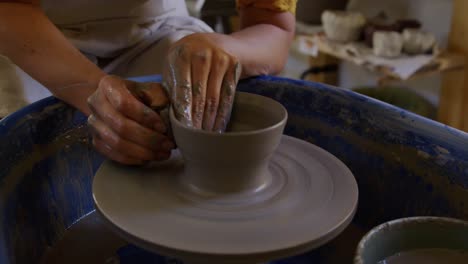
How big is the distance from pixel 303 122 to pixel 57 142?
1.81 ft

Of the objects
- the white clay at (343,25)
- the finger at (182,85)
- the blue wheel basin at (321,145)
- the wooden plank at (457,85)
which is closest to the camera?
the finger at (182,85)

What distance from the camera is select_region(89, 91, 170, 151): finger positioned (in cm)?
89

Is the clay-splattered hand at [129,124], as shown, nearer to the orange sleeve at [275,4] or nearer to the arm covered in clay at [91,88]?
the arm covered in clay at [91,88]

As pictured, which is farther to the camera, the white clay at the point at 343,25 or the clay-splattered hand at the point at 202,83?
the white clay at the point at 343,25

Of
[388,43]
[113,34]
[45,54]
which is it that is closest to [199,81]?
[45,54]

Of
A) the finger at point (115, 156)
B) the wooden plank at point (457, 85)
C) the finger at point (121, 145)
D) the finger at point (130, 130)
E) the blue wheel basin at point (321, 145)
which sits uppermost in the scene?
the finger at point (130, 130)

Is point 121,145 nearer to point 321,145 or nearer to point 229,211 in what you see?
point 229,211

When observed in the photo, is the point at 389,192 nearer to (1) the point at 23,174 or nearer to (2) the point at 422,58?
(1) the point at 23,174

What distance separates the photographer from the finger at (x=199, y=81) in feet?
2.90

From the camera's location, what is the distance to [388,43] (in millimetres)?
2350

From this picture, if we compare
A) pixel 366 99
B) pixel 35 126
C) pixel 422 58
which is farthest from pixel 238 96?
pixel 422 58

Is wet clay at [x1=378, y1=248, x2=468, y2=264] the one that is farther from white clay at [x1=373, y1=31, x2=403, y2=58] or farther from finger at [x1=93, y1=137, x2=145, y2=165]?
white clay at [x1=373, y1=31, x2=403, y2=58]

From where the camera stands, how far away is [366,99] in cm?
114

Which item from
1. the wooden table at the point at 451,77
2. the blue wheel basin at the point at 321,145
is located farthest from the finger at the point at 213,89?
the wooden table at the point at 451,77
